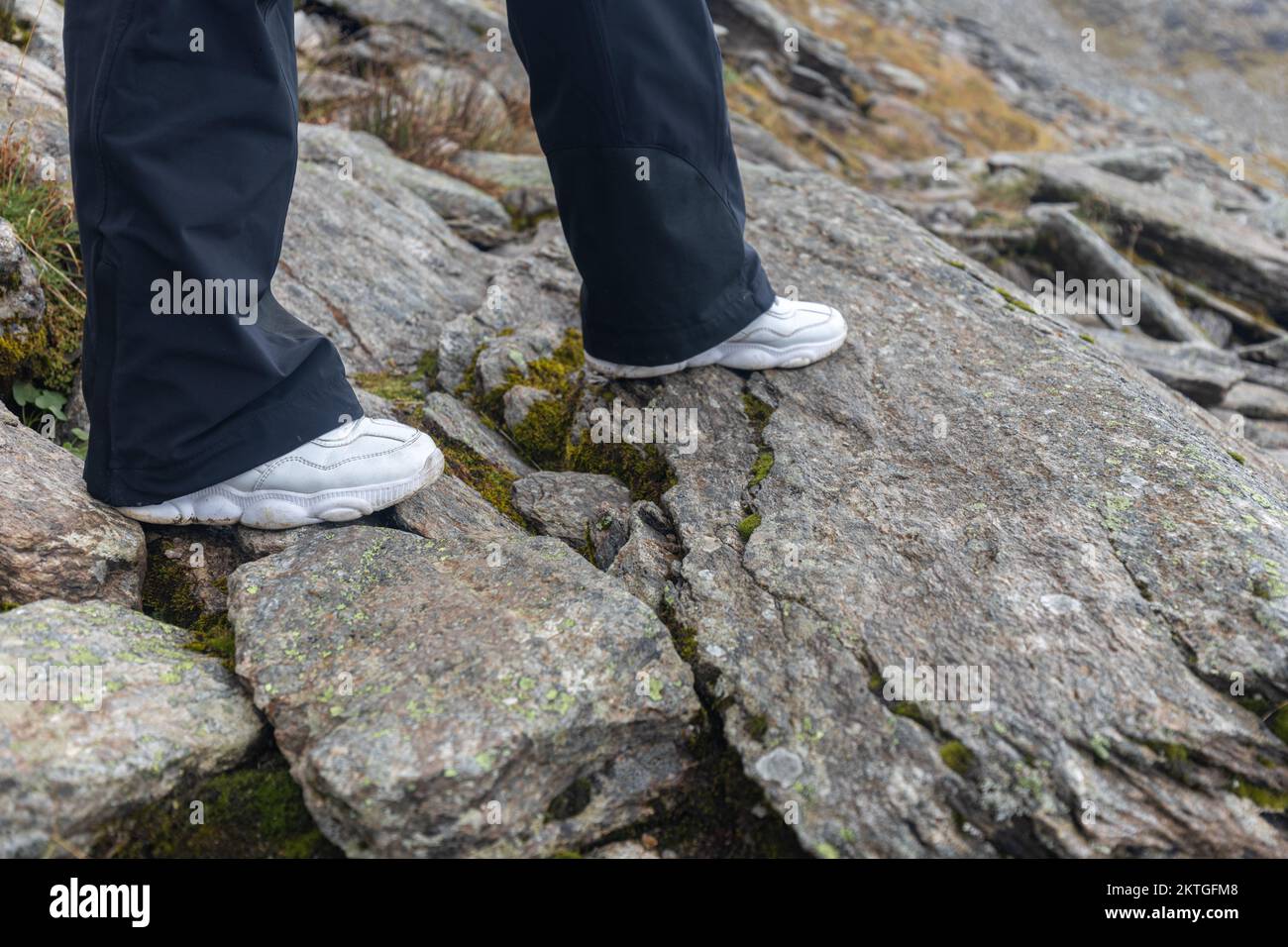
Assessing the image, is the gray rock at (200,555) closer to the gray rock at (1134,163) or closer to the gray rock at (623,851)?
the gray rock at (623,851)

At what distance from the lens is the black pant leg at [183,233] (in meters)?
2.34

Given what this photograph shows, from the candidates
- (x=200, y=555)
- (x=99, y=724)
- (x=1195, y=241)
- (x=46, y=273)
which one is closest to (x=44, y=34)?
(x=46, y=273)

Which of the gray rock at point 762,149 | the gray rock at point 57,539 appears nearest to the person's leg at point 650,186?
the gray rock at point 57,539

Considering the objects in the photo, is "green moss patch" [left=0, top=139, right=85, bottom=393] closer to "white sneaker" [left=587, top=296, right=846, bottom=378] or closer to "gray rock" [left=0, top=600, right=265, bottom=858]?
"gray rock" [left=0, top=600, right=265, bottom=858]

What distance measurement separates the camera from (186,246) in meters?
2.44

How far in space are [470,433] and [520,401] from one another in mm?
297

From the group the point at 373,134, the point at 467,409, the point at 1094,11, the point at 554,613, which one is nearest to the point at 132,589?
the point at 554,613

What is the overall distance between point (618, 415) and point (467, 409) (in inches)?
29.2

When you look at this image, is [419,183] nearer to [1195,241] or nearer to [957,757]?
[957,757]

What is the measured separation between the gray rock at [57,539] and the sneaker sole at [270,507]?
0.11 metres

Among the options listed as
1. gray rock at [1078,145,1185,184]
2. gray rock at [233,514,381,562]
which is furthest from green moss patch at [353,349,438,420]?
gray rock at [1078,145,1185,184]

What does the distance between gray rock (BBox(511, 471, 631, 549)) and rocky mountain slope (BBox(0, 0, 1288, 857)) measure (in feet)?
0.05

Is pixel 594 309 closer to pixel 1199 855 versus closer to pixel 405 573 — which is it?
pixel 405 573

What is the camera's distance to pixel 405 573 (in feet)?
9.10
